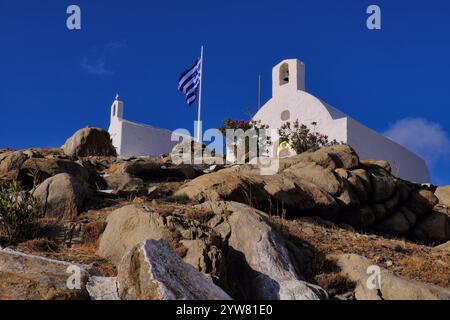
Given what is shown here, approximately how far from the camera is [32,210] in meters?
8.74

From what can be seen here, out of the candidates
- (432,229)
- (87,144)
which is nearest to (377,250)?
(432,229)

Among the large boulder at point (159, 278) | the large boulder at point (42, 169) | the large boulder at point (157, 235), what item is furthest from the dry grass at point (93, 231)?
the large boulder at point (42, 169)

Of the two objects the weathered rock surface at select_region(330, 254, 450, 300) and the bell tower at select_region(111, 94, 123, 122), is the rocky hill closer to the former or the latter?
the weathered rock surface at select_region(330, 254, 450, 300)

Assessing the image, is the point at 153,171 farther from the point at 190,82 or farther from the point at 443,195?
the point at 190,82

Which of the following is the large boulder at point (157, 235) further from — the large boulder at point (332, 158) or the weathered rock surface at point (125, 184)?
the large boulder at point (332, 158)

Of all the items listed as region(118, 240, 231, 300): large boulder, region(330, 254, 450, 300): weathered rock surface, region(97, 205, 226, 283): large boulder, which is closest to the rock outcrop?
region(97, 205, 226, 283): large boulder

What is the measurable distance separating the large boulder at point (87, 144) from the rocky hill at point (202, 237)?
500cm

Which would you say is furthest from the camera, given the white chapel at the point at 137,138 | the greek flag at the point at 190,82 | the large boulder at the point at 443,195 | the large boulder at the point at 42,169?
the greek flag at the point at 190,82

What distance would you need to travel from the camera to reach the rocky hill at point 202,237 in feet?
18.8

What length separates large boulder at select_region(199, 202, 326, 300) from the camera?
673 centimetres

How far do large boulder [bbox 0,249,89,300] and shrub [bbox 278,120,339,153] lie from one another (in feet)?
53.0

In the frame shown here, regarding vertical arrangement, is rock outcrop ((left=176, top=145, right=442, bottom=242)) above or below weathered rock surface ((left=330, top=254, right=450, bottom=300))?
above

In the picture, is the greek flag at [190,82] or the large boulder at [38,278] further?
the greek flag at [190,82]
